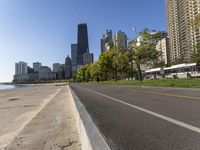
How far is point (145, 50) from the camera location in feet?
171

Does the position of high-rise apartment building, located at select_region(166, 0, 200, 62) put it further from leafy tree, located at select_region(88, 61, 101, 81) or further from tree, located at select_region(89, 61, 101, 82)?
tree, located at select_region(89, 61, 101, 82)

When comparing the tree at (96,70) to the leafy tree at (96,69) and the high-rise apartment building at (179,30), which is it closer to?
the leafy tree at (96,69)

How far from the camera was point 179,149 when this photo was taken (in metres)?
4.96

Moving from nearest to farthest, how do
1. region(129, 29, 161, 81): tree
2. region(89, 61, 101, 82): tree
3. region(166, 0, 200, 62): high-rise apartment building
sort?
1. region(129, 29, 161, 81): tree
2. region(89, 61, 101, 82): tree
3. region(166, 0, 200, 62): high-rise apartment building

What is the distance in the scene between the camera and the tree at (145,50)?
2052 inches

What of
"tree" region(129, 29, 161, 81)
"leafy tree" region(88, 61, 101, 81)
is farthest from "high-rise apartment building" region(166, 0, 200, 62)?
"tree" region(129, 29, 161, 81)

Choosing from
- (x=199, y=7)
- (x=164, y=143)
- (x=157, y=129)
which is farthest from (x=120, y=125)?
(x=199, y=7)

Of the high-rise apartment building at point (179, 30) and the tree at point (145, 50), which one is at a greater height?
the high-rise apartment building at point (179, 30)

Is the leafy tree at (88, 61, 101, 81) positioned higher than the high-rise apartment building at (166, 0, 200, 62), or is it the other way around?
the high-rise apartment building at (166, 0, 200, 62)

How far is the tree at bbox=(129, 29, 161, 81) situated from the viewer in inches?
2052

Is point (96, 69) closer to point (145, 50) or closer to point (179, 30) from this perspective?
point (145, 50)

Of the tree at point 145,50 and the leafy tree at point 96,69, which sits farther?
the leafy tree at point 96,69

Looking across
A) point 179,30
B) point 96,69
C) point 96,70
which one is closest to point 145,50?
point 96,69

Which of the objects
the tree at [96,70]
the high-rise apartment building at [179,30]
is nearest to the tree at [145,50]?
the tree at [96,70]
